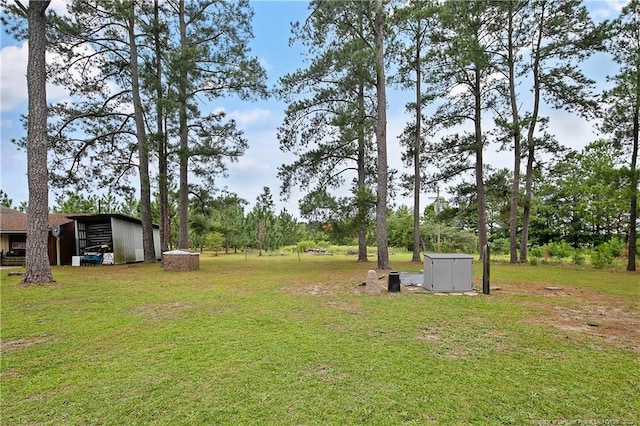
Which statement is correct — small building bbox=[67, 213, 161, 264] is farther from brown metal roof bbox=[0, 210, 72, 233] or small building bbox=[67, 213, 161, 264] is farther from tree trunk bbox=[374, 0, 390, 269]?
tree trunk bbox=[374, 0, 390, 269]

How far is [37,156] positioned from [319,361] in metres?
8.82

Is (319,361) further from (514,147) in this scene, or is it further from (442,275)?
(514,147)

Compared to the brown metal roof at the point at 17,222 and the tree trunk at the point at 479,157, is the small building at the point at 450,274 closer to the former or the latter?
A: the tree trunk at the point at 479,157

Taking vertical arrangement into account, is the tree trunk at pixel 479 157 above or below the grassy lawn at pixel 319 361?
above

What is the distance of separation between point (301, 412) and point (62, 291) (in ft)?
23.5

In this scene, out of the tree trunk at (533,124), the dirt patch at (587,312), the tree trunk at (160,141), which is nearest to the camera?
the dirt patch at (587,312)

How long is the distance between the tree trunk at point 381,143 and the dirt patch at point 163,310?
6.87 metres

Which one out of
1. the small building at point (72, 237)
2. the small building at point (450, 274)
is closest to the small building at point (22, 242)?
the small building at point (72, 237)

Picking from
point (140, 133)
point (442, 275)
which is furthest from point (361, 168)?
point (140, 133)

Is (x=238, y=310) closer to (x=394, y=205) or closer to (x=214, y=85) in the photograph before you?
(x=394, y=205)

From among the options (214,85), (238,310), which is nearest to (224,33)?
(214,85)

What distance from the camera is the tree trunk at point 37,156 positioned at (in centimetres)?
766

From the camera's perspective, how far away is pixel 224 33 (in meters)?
13.5

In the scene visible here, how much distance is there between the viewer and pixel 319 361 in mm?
3066
